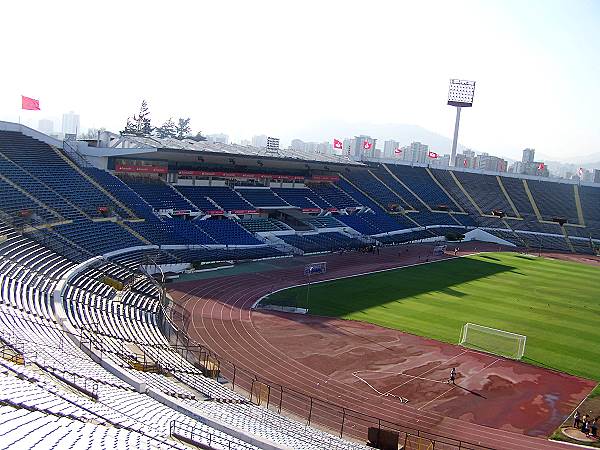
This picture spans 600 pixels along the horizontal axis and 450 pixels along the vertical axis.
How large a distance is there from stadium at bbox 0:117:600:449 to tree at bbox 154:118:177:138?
63794 mm

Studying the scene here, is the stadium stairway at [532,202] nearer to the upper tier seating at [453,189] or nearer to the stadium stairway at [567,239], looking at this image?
the stadium stairway at [567,239]

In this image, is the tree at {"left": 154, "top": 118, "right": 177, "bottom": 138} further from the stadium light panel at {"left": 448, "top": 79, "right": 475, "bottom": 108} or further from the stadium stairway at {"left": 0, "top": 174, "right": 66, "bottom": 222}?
the stadium stairway at {"left": 0, "top": 174, "right": 66, "bottom": 222}

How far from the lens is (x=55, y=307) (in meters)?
25.2

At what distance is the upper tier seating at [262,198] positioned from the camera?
63.1 metres

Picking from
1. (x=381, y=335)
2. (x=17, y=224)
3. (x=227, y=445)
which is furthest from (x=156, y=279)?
(x=227, y=445)

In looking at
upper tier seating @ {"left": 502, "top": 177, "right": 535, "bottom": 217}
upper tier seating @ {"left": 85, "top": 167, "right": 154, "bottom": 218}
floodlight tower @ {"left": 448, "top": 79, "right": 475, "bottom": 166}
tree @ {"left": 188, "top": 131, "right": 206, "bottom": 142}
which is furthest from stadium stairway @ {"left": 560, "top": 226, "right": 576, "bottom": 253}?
tree @ {"left": 188, "top": 131, "right": 206, "bottom": 142}

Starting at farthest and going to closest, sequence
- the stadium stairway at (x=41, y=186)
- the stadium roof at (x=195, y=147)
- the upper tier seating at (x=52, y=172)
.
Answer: the stadium roof at (x=195, y=147), the upper tier seating at (x=52, y=172), the stadium stairway at (x=41, y=186)

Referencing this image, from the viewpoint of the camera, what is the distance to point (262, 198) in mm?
64562

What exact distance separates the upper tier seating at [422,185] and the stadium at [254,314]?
42.8ft

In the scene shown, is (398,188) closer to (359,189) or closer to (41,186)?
(359,189)

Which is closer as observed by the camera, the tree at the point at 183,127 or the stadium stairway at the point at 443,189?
the stadium stairway at the point at 443,189

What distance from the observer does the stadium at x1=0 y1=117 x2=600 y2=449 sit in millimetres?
16797

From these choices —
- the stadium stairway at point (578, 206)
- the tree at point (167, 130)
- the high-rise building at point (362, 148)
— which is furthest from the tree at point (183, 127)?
the stadium stairway at point (578, 206)

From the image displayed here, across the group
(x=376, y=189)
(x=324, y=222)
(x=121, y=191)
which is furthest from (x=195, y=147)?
(x=376, y=189)
